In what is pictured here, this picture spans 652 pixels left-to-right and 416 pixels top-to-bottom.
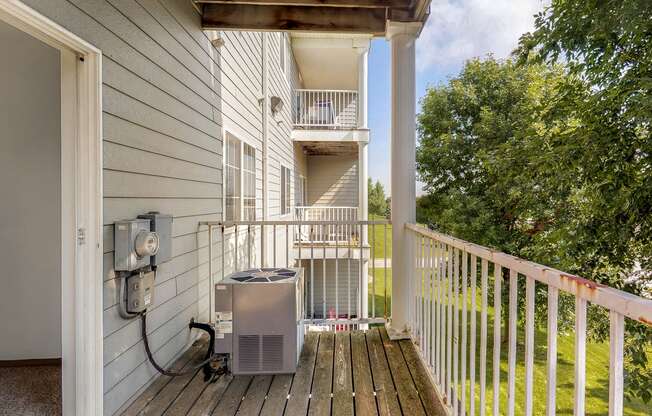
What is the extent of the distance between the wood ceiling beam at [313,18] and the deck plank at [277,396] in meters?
2.84

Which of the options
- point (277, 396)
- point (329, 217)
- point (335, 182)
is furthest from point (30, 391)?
point (335, 182)

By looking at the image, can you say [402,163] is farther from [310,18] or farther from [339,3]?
[310,18]

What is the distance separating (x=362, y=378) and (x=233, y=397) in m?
0.83

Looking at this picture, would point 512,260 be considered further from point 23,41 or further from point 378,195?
point 378,195

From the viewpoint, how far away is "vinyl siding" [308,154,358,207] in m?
11.4

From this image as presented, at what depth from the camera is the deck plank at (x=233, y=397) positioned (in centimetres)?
189

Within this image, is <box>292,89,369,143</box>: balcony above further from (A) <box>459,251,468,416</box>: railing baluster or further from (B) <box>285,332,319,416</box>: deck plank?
(A) <box>459,251,468,416</box>: railing baluster

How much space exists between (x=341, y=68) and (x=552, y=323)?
968 centimetres

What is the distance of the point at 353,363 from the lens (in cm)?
244

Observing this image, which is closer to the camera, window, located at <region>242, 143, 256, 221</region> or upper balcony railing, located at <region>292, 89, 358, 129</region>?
window, located at <region>242, 143, 256, 221</region>

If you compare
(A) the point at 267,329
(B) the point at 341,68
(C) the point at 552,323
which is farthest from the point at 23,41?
(B) the point at 341,68

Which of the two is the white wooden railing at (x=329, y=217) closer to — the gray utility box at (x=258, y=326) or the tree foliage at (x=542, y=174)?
the tree foliage at (x=542, y=174)

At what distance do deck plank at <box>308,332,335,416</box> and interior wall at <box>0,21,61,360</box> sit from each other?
5.94 feet

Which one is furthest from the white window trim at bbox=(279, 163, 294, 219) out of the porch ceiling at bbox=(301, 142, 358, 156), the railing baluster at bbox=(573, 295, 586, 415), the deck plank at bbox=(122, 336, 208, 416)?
the railing baluster at bbox=(573, 295, 586, 415)
